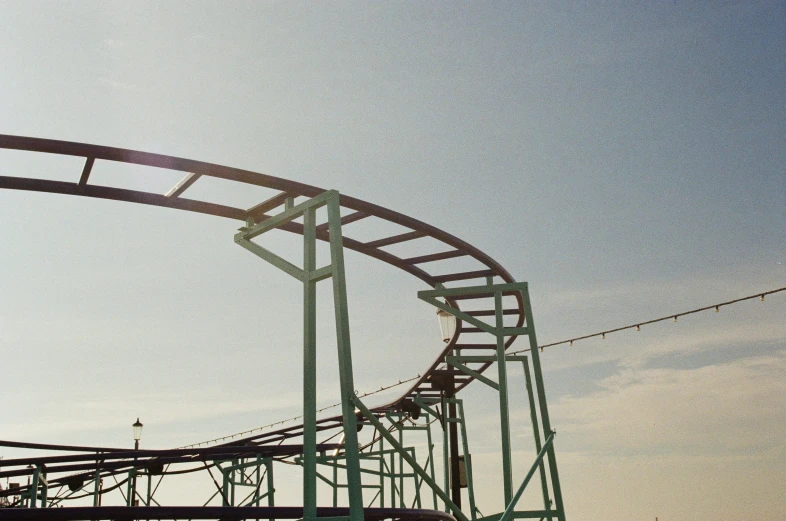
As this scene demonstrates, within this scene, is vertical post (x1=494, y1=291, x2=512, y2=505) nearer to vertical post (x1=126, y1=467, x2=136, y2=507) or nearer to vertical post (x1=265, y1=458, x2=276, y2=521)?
vertical post (x1=265, y1=458, x2=276, y2=521)

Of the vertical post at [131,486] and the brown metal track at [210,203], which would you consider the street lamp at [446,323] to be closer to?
the brown metal track at [210,203]

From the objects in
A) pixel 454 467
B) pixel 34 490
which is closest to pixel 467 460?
pixel 454 467

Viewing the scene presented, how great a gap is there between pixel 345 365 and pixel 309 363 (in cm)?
57

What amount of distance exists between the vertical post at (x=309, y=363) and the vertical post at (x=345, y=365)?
0.40m

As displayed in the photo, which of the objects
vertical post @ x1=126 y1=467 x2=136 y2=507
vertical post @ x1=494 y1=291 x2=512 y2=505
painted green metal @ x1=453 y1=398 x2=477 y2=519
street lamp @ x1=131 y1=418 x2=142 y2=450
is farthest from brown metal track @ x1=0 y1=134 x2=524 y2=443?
street lamp @ x1=131 y1=418 x2=142 y2=450

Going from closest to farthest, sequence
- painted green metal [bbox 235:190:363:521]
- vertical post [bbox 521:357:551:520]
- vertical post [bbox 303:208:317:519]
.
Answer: painted green metal [bbox 235:190:363:521]
vertical post [bbox 303:208:317:519]
vertical post [bbox 521:357:551:520]

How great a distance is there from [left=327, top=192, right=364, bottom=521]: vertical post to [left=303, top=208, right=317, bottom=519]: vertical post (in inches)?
15.9

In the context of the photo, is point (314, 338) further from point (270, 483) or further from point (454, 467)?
point (270, 483)

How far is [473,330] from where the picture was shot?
1451 cm

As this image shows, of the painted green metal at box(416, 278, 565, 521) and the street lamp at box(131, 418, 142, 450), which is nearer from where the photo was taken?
the painted green metal at box(416, 278, 565, 521)

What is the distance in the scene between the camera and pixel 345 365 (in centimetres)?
618

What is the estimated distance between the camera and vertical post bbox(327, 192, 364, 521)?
5.70m

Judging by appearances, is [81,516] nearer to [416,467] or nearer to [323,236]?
[416,467]

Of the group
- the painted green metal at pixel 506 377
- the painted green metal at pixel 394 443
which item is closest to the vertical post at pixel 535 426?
the painted green metal at pixel 506 377
